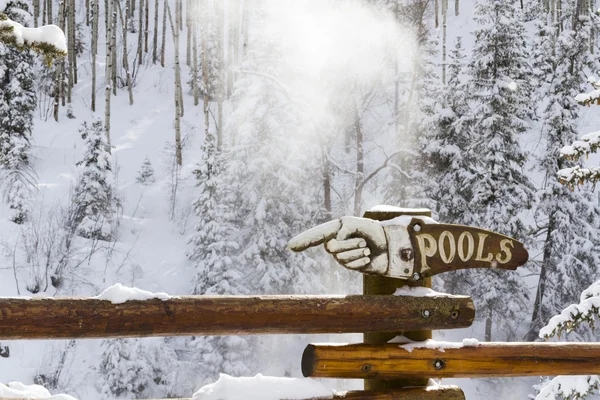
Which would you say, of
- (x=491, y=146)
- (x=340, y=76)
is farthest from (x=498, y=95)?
(x=340, y=76)

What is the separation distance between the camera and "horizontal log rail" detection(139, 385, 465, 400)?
270cm

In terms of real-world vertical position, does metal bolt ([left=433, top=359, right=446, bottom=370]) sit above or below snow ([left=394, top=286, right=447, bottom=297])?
below

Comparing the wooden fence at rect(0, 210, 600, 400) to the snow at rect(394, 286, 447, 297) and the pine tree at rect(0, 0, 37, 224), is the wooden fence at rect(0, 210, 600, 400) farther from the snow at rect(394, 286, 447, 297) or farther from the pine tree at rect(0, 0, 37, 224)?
the pine tree at rect(0, 0, 37, 224)

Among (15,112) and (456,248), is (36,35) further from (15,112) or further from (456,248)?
(15,112)

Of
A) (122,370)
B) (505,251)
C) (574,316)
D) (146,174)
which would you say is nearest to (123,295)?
(505,251)

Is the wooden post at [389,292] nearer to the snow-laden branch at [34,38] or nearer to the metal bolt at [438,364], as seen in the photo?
the metal bolt at [438,364]

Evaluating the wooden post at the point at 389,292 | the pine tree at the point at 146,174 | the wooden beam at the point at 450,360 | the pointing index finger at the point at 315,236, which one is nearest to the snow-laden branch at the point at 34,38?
the pointing index finger at the point at 315,236

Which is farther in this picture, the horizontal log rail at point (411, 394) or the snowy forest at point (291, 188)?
the snowy forest at point (291, 188)

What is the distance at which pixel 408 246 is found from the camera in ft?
9.14

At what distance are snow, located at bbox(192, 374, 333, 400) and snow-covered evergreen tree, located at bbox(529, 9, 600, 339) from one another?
57.9 ft

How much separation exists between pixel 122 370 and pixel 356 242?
41.5 feet

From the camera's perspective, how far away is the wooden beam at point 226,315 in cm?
231

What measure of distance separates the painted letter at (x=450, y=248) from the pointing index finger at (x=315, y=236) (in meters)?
0.48

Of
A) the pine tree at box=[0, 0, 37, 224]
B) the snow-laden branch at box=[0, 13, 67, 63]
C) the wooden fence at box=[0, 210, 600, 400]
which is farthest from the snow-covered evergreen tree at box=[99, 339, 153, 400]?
the wooden fence at box=[0, 210, 600, 400]
